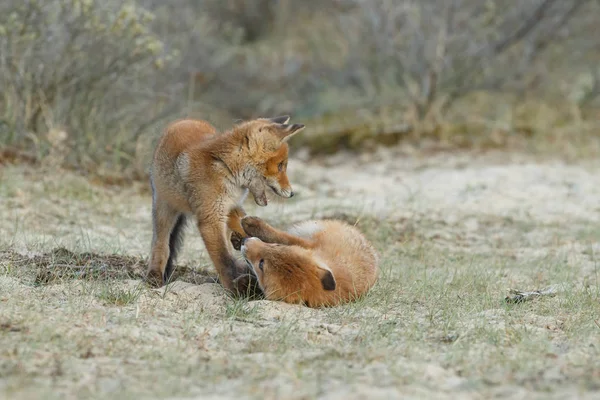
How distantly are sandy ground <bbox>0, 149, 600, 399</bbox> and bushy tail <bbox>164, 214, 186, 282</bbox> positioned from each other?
0.32 m

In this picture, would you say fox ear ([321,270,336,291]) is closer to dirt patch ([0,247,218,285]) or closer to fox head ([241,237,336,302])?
fox head ([241,237,336,302])

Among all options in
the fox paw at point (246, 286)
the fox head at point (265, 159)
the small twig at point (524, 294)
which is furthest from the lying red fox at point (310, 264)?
the small twig at point (524, 294)

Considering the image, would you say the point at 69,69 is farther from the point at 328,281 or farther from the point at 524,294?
the point at 524,294

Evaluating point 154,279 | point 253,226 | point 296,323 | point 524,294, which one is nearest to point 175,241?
point 154,279

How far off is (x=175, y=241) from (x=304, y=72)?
12024mm

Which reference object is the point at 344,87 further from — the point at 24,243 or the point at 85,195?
the point at 24,243

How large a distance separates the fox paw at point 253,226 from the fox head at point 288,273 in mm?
382

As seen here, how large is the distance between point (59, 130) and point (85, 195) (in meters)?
1.03

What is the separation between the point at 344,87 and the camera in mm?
17000

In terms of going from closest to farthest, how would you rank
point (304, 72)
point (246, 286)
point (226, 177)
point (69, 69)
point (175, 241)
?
point (246, 286) → point (226, 177) → point (175, 241) → point (69, 69) → point (304, 72)

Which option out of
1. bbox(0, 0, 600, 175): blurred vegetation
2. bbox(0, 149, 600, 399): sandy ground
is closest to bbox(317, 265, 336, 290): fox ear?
bbox(0, 149, 600, 399): sandy ground

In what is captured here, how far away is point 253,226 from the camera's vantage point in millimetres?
5875

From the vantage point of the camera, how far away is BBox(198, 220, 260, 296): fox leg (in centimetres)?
555

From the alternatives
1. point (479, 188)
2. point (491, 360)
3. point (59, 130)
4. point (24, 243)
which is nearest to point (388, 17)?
point (479, 188)
